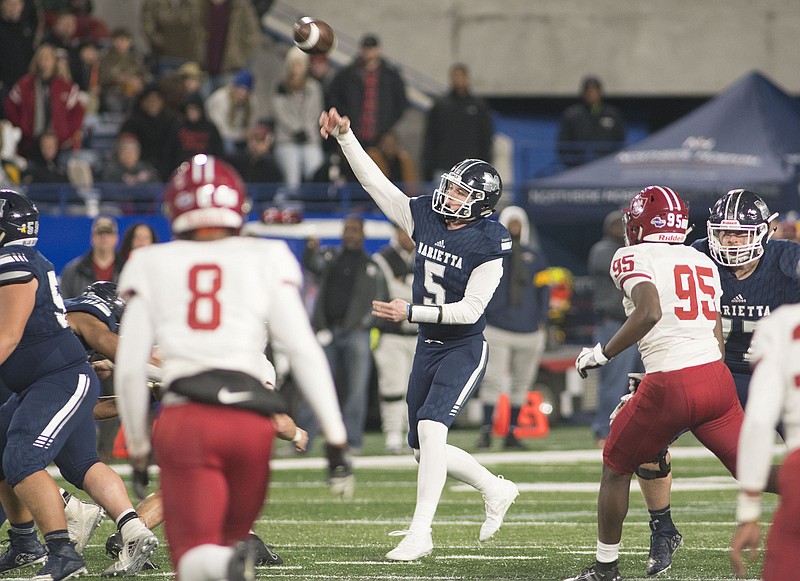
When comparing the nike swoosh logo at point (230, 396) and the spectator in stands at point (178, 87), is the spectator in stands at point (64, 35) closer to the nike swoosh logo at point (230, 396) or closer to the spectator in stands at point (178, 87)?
the spectator in stands at point (178, 87)

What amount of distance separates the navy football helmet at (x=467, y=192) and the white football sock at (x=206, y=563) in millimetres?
3255

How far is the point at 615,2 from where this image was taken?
800 inches

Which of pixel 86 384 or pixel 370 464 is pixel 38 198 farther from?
pixel 86 384

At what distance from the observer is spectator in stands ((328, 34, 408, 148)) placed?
15.6m

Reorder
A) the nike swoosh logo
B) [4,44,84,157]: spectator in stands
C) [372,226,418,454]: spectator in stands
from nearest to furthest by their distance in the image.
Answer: the nike swoosh logo
[372,226,418,454]: spectator in stands
[4,44,84,157]: spectator in stands

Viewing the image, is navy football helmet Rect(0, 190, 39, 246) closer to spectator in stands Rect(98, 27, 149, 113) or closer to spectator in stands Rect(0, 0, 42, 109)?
spectator in stands Rect(0, 0, 42, 109)

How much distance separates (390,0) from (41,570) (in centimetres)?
1516

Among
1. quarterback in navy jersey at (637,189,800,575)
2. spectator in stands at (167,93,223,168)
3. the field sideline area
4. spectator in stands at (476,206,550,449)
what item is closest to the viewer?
the field sideline area

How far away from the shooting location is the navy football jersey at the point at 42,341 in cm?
609

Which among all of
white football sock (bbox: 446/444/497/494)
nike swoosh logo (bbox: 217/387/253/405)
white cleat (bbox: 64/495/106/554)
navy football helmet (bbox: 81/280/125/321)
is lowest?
white cleat (bbox: 64/495/106/554)

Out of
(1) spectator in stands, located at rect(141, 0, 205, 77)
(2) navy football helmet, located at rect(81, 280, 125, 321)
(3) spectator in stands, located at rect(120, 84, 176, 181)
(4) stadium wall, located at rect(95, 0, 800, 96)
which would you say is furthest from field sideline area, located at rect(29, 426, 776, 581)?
(4) stadium wall, located at rect(95, 0, 800, 96)

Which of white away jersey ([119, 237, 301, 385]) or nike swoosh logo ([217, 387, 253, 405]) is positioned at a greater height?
white away jersey ([119, 237, 301, 385])

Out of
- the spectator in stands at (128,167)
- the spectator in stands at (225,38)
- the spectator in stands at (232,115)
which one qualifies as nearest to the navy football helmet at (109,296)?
the spectator in stands at (128,167)

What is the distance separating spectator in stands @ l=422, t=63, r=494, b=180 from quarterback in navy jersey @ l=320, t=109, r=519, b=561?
8.56 metres
